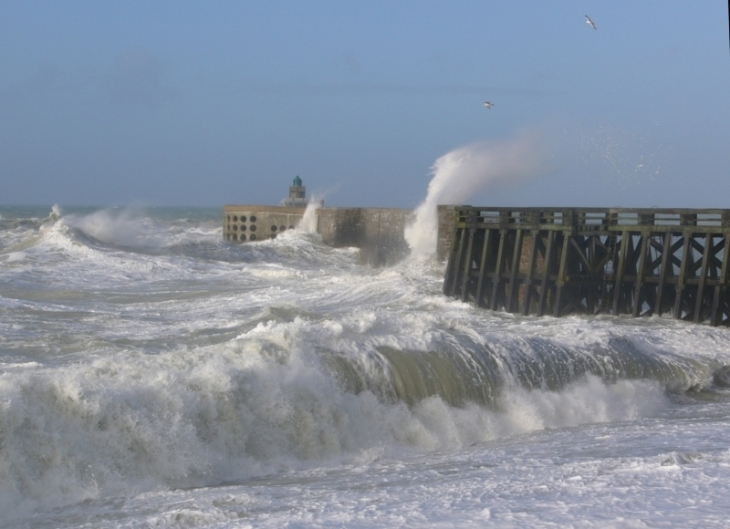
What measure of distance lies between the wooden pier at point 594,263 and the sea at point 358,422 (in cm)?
91

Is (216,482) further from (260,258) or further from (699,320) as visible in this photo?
(260,258)

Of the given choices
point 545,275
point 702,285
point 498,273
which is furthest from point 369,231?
point 702,285

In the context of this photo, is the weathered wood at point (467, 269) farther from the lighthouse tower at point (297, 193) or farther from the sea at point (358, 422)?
the lighthouse tower at point (297, 193)

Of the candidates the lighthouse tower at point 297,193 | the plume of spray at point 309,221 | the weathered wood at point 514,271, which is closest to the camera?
the weathered wood at point 514,271

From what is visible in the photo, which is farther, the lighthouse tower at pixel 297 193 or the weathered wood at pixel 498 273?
the lighthouse tower at pixel 297 193

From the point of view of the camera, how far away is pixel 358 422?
30.2ft

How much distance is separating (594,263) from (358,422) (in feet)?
31.8

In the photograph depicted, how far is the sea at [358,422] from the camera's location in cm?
617

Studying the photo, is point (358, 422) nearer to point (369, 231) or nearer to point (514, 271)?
point (514, 271)

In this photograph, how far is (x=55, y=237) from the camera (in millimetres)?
29391

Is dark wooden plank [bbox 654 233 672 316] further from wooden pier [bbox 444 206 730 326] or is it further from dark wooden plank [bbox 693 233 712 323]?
dark wooden plank [bbox 693 233 712 323]

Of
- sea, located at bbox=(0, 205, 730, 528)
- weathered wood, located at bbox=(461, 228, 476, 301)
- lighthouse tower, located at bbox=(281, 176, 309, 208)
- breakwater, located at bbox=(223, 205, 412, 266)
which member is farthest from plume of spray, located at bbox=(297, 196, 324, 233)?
sea, located at bbox=(0, 205, 730, 528)

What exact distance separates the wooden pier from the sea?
911 mm

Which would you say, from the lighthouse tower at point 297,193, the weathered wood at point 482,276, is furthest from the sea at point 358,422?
the lighthouse tower at point 297,193
